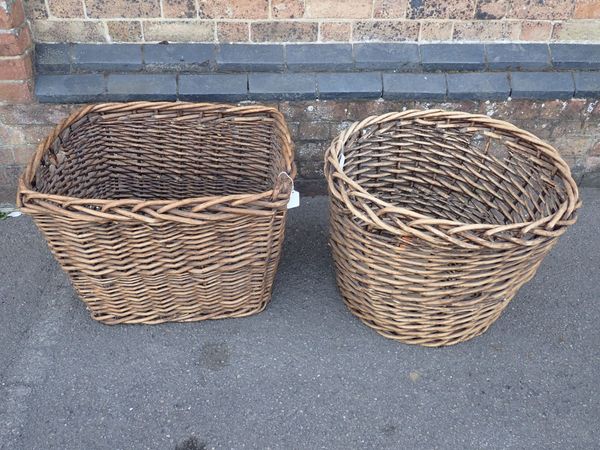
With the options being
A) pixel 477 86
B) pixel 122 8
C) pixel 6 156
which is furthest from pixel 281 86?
pixel 6 156

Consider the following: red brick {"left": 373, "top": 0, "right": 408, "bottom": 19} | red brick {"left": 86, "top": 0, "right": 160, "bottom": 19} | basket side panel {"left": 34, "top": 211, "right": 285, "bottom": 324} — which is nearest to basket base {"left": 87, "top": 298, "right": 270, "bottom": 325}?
basket side panel {"left": 34, "top": 211, "right": 285, "bottom": 324}

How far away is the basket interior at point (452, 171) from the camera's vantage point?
6.90ft

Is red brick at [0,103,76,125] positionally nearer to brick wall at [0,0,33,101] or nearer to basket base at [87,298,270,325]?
brick wall at [0,0,33,101]

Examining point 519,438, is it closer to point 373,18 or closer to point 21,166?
point 373,18

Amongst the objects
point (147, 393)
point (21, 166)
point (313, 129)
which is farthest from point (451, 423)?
point (21, 166)

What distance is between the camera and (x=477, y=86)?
97.6 inches

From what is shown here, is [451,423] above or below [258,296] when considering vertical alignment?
below

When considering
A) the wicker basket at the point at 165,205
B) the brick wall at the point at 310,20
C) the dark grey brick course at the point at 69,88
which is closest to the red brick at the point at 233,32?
the brick wall at the point at 310,20

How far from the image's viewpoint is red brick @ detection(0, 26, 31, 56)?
218cm

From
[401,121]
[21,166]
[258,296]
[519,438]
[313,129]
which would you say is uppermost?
[401,121]

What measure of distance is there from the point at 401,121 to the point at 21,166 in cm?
170

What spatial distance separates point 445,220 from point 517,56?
1.32 m

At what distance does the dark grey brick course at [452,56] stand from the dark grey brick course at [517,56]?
0.05 meters

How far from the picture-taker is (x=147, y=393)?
6.13ft
